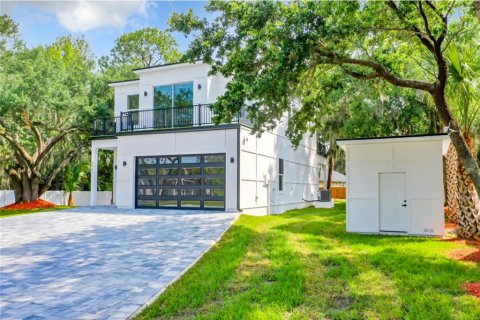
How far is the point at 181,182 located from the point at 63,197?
11820 millimetres

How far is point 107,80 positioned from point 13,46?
13.4m

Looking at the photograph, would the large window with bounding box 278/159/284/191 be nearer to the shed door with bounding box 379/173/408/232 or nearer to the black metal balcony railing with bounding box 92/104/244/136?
the black metal balcony railing with bounding box 92/104/244/136

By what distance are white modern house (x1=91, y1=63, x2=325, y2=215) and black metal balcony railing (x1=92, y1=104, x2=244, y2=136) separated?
45mm

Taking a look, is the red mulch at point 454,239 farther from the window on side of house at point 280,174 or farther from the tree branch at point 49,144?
the tree branch at point 49,144

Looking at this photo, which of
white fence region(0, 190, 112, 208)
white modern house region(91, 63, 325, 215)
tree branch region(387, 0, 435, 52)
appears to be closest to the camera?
tree branch region(387, 0, 435, 52)

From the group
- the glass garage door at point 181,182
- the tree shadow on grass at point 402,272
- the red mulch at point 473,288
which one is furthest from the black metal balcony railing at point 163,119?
the red mulch at point 473,288

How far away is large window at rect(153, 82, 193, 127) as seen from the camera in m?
17.9

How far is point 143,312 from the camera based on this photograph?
4984 millimetres

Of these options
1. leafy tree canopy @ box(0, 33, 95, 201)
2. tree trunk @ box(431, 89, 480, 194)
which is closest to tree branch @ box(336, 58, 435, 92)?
tree trunk @ box(431, 89, 480, 194)

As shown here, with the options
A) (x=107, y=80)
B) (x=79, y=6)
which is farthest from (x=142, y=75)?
(x=79, y=6)

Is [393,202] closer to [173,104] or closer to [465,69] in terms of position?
[465,69]

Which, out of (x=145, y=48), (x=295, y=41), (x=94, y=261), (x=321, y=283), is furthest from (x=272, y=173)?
(x=145, y=48)

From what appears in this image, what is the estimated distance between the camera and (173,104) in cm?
1848

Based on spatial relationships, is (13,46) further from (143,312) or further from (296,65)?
(143,312)
